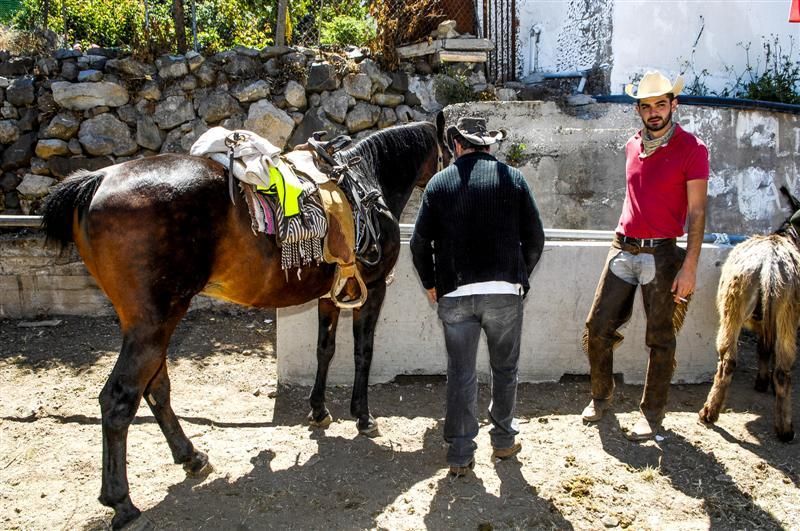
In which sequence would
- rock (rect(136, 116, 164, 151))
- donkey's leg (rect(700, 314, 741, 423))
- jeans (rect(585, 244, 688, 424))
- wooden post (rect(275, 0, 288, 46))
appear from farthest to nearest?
wooden post (rect(275, 0, 288, 46)), rock (rect(136, 116, 164, 151)), donkey's leg (rect(700, 314, 741, 423)), jeans (rect(585, 244, 688, 424))

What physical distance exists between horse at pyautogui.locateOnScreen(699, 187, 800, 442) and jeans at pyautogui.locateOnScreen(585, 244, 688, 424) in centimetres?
46

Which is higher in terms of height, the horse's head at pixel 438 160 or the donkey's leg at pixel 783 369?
the horse's head at pixel 438 160

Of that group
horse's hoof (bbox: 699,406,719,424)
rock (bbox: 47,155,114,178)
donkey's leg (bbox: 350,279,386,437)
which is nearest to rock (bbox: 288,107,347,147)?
rock (bbox: 47,155,114,178)

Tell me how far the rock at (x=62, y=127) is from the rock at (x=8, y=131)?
306 mm

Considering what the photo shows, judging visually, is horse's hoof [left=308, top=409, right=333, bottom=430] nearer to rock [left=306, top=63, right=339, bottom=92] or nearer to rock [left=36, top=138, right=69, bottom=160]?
rock [left=306, top=63, right=339, bottom=92]

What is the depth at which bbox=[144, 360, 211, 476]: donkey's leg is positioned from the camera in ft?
11.5

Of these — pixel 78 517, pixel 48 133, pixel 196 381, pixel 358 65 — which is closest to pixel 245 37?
pixel 358 65

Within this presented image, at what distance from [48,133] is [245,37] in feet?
10.1

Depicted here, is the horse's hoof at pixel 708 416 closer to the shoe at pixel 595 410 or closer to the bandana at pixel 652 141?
the shoe at pixel 595 410

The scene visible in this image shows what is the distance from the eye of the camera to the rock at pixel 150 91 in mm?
6934

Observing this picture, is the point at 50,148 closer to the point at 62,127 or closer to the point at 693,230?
the point at 62,127

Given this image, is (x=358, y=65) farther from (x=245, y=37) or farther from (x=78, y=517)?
(x=78, y=517)

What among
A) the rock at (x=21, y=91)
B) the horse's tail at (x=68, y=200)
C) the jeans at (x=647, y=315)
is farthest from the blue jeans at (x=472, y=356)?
the rock at (x=21, y=91)

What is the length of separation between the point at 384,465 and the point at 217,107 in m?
4.92
